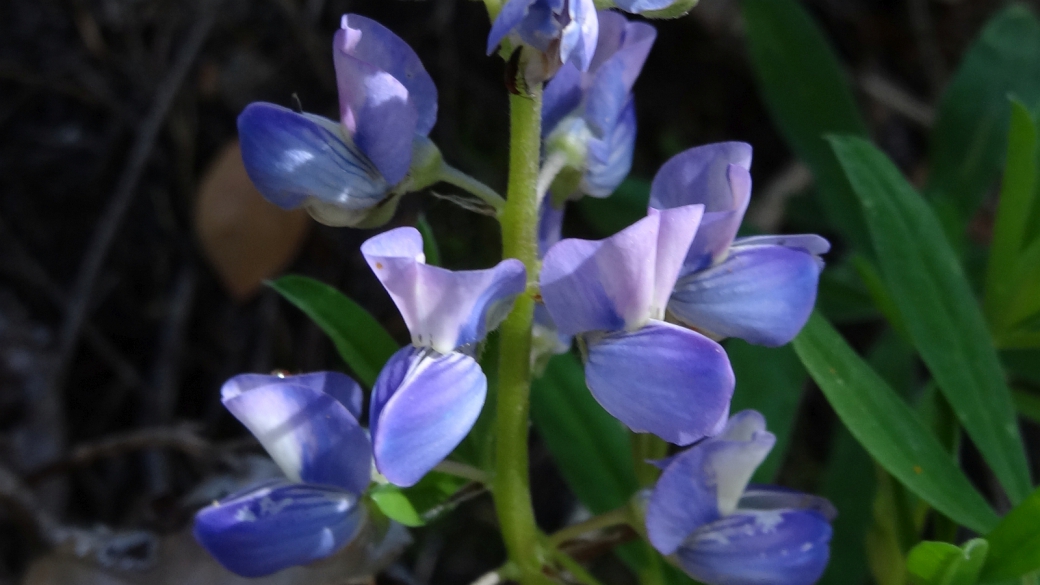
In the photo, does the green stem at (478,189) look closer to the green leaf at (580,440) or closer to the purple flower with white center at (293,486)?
the purple flower with white center at (293,486)

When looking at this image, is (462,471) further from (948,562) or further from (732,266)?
(948,562)

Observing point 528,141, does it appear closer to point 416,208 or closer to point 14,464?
point 416,208

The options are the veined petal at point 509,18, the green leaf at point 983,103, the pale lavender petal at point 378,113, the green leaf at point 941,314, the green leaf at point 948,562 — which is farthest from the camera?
the green leaf at point 983,103

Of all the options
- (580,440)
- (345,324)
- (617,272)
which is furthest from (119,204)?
(617,272)

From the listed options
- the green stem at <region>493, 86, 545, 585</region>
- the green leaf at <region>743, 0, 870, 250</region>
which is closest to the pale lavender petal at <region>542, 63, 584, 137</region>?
the green stem at <region>493, 86, 545, 585</region>

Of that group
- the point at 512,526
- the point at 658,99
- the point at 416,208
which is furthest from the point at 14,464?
the point at 658,99

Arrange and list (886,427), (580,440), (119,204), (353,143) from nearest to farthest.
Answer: (353,143) → (886,427) → (580,440) → (119,204)

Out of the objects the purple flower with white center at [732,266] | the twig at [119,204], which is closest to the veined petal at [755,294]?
the purple flower with white center at [732,266]
